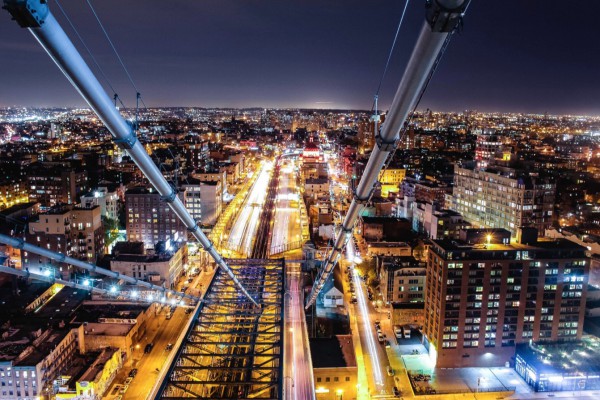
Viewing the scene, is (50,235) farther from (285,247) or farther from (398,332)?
(398,332)

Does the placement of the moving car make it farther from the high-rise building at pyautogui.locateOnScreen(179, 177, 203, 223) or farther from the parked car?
the high-rise building at pyautogui.locateOnScreen(179, 177, 203, 223)

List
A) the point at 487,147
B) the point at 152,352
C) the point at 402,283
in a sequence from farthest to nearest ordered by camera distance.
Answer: the point at 487,147
the point at 402,283
the point at 152,352

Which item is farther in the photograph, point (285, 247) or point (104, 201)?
point (104, 201)

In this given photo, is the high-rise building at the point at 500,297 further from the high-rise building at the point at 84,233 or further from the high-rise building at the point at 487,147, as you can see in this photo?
the high-rise building at the point at 487,147

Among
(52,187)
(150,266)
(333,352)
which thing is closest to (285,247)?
(150,266)

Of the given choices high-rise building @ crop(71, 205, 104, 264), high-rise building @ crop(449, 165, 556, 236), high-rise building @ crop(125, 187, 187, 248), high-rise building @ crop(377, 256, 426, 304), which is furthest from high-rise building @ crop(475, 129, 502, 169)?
high-rise building @ crop(71, 205, 104, 264)

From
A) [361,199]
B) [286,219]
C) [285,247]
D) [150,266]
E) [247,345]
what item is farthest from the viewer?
[286,219]

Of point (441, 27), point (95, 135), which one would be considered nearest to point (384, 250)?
point (441, 27)
